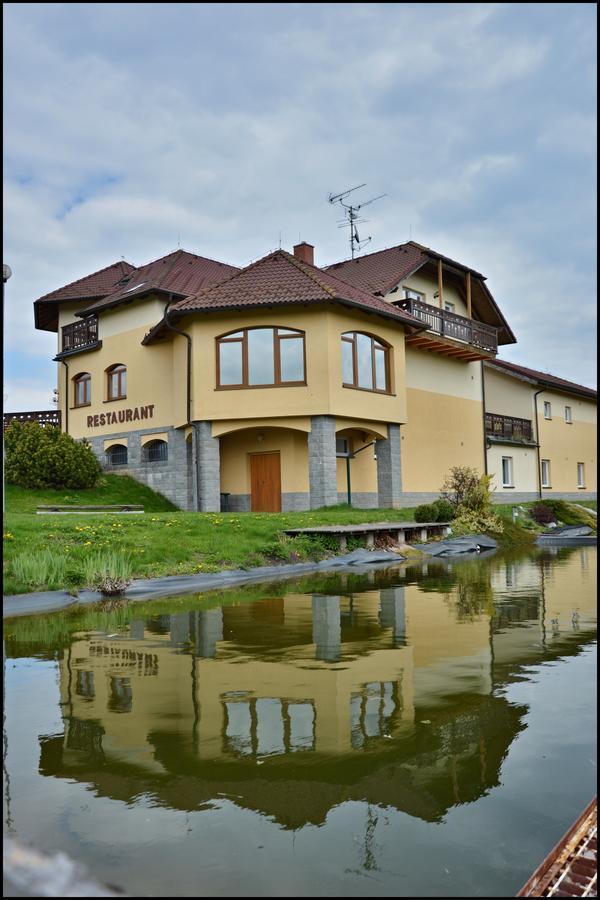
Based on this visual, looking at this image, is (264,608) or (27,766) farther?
(264,608)

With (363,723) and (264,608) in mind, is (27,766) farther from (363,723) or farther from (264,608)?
(264,608)

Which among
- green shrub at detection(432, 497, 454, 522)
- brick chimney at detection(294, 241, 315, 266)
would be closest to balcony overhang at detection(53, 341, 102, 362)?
brick chimney at detection(294, 241, 315, 266)

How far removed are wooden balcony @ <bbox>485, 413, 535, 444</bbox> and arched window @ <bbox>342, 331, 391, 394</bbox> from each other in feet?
30.3

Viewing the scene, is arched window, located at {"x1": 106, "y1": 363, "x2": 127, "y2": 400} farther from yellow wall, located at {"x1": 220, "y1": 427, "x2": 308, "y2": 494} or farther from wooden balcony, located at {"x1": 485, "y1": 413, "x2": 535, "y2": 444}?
wooden balcony, located at {"x1": 485, "y1": 413, "x2": 535, "y2": 444}

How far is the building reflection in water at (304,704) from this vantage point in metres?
3.84

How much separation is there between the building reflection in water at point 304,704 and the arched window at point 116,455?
18.6 metres

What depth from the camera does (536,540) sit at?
22547 millimetres

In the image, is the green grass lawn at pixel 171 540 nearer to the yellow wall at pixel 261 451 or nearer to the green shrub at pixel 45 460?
the yellow wall at pixel 261 451

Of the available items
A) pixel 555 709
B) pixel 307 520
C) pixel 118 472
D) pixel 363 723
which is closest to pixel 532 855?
pixel 363 723

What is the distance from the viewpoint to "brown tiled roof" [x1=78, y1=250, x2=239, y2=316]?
2631cm

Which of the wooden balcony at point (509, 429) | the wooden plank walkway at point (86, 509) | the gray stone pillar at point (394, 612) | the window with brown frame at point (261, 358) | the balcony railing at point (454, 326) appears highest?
the balcony railing at point (454, 326)

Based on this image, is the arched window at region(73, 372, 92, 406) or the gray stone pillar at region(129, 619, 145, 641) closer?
the gray stone pillar at region(129, 619, 145, 641)

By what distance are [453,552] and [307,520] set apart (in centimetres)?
378

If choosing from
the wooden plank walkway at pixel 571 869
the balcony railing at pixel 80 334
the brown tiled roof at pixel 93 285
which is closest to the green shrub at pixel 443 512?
the balcony railing at pixel 80 334
